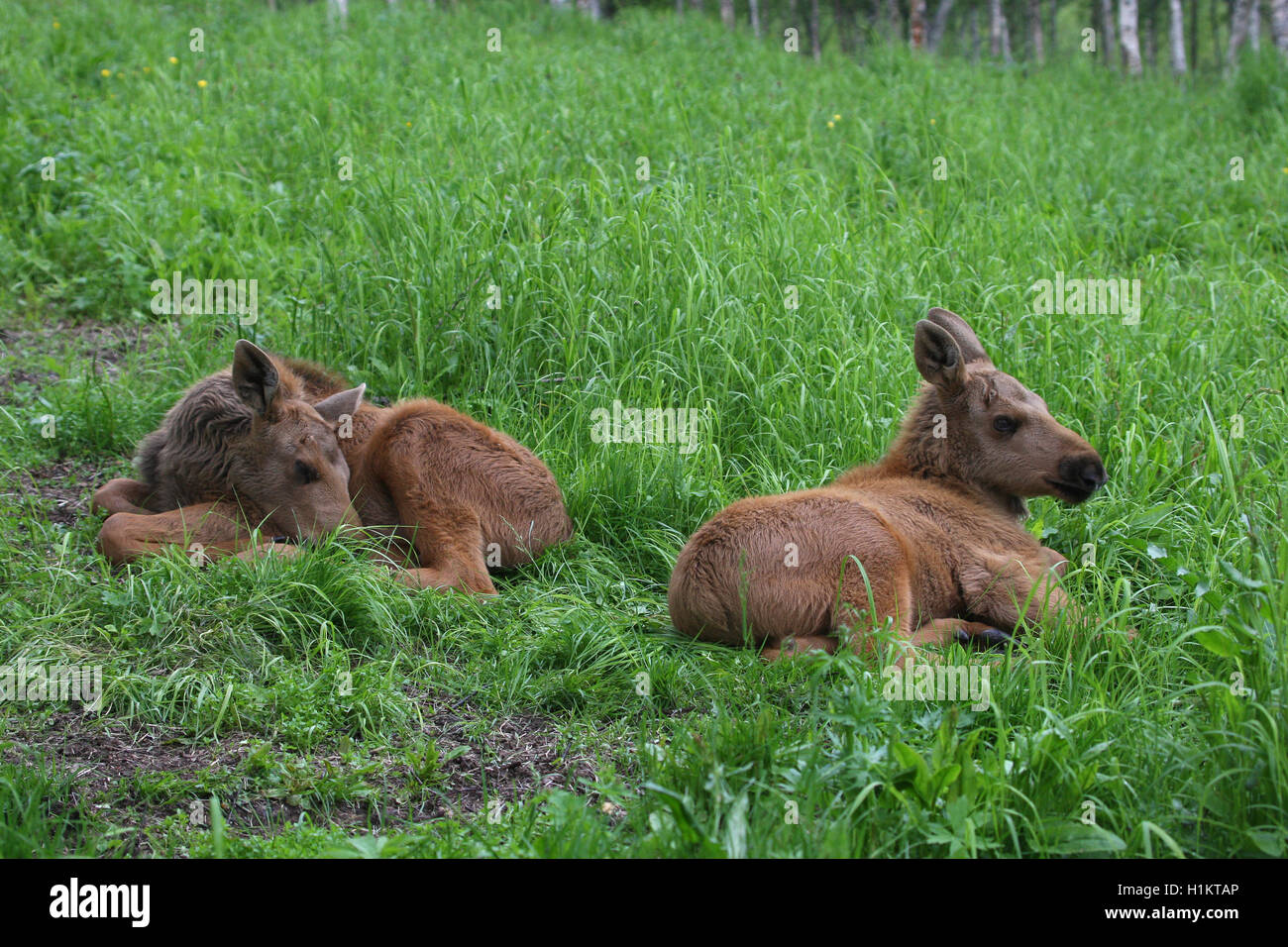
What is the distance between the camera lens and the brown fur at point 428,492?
5445mm

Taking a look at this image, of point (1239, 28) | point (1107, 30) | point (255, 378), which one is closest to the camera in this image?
point (255, 378)

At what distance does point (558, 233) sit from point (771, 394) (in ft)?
6.66

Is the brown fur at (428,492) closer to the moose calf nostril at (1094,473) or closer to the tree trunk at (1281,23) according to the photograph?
the moose calf nostril at (1094,473)

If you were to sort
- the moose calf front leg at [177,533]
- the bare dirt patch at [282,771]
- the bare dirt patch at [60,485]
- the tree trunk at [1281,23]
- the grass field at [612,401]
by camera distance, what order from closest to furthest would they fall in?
the grass field at [612,401]
the bare dirt patch at [282,771]
the moose calf front leg at [177,533]
the bare dirt patch at [60,485]
the tree trunk at [1281,23]

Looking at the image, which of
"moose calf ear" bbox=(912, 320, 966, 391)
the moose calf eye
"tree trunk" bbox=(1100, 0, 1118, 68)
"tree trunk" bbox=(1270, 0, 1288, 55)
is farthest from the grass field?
"tree trunk" bbox=(1100, 0, 1118, 68)

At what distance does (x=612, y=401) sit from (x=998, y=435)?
2.16m

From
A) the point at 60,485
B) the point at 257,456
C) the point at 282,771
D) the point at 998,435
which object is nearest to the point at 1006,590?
the point at 998,435

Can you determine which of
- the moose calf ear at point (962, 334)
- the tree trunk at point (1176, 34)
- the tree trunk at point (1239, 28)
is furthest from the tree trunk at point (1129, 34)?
the moose calf ear at point (962, 334)

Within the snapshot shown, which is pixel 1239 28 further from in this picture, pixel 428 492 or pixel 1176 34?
pixel 428 492

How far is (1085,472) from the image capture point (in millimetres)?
4969

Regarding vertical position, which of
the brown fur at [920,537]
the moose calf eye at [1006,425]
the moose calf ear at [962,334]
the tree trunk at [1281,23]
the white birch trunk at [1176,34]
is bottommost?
the brown fur at [920,537]

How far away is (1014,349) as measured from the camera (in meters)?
6.66

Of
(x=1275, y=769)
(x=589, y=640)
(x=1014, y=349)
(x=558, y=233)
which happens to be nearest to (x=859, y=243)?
(x=1014, y=349)

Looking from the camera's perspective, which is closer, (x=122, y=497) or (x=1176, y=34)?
(x=122, y=497)
